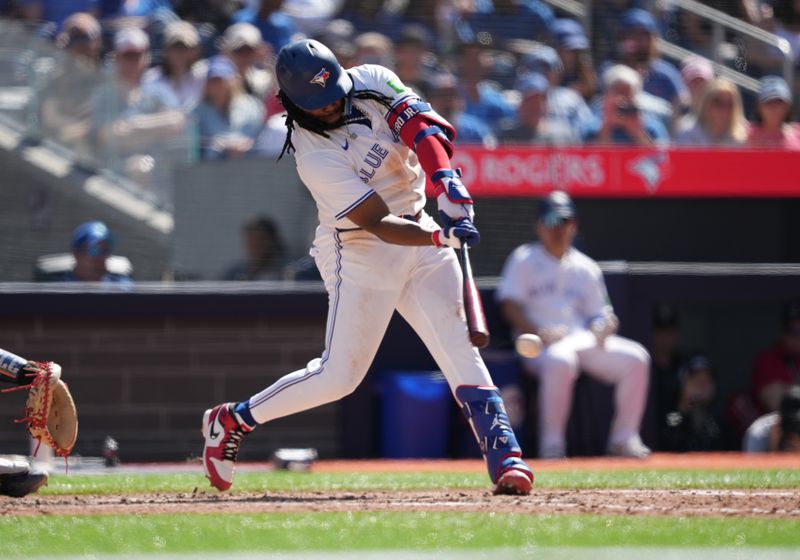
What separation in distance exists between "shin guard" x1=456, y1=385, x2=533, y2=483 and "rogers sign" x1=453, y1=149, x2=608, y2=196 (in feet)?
14.3

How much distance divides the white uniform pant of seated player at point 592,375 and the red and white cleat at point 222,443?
374cm

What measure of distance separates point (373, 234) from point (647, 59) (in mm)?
7026

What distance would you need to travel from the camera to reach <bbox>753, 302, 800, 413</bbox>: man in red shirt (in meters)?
9.95

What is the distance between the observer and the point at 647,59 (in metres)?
12.0

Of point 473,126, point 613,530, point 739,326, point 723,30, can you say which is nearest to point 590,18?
point 723,30

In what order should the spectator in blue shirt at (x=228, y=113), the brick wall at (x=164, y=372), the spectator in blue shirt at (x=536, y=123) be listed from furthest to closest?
the spectator in blue shirt at (x=536, y=123)
the spectator in blue shirt at (x=228, y=113)
the brick wall at (x=164, y=372)

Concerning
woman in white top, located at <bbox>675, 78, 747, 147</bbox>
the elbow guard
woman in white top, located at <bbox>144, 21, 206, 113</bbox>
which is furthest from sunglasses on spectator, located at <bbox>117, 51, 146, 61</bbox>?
the elbow guard

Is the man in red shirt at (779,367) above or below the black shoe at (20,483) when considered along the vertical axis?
above

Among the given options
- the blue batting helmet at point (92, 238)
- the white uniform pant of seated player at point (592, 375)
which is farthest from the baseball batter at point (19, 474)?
the white uniform pant of seated player at point (592, 375)

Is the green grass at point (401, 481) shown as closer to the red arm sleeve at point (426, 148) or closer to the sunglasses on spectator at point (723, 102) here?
the red arm sleeve at point (426, 148)

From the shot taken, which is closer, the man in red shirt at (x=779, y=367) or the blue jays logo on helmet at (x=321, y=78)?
the blue jays logo on helmet at (x=321, y=78)

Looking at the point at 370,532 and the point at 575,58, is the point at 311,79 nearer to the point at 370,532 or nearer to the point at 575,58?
the point at 370,532

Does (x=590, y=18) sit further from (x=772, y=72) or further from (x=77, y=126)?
(x=77, y=126)

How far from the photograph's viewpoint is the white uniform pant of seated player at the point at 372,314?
5.61m
